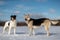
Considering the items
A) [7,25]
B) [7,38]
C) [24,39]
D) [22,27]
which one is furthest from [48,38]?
[22,27]

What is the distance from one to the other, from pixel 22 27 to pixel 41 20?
1.26 metres

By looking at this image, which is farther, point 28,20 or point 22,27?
point 22,27

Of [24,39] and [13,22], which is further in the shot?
[13,22]

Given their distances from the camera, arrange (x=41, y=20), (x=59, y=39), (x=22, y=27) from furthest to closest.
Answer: (x=22, y=27), (x=41, y=20), (x=59, y=39)

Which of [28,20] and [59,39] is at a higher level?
[28,20]

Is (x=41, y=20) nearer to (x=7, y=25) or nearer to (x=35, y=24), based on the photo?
(x=35, y=24)

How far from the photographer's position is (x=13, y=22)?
4332 millimetres

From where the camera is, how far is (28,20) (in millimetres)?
4293

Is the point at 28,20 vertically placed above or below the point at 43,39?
above

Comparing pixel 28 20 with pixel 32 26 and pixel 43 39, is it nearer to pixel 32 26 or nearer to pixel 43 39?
pixel 32 26

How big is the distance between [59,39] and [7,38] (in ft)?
3.13

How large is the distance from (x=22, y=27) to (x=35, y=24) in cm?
118

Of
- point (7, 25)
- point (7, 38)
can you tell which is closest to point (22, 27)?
point (7, 25)

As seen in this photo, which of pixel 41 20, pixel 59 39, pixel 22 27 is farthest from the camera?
pixel 22 27
